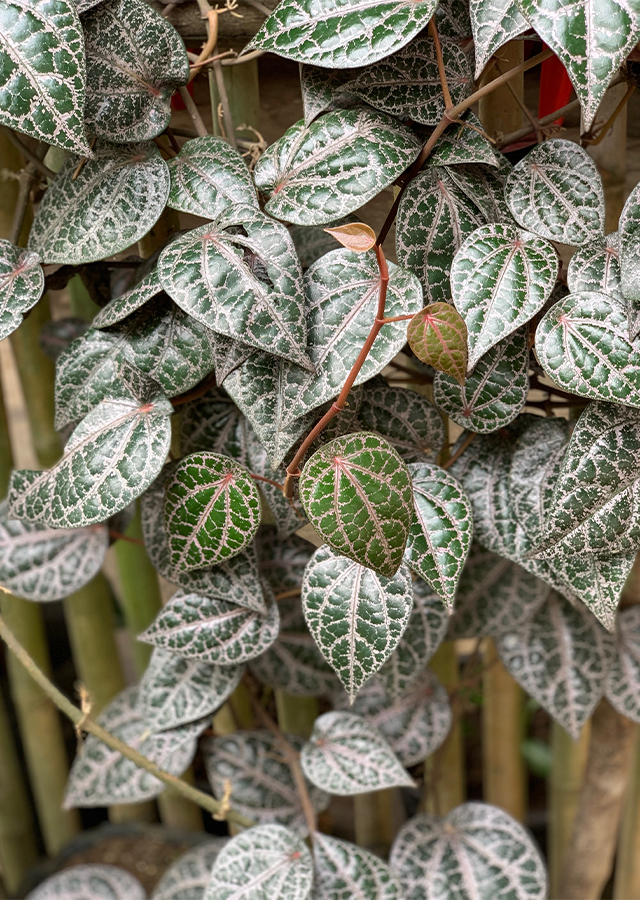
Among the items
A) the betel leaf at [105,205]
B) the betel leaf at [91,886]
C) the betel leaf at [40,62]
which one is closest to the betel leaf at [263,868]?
the betel leaf at [91,886]

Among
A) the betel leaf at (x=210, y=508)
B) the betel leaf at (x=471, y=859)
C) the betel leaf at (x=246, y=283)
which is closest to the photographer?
the betel leaf at (x=246, y=283)

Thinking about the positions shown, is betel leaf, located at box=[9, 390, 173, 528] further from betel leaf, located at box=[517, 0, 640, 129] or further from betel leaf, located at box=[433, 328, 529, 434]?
betel leaf, located at box=[517, 0, 640, 129]

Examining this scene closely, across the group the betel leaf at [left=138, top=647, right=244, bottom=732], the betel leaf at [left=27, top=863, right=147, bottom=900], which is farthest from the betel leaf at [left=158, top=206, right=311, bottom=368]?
the betel leaf at [left=27, top=863, right=147, bottom=900]

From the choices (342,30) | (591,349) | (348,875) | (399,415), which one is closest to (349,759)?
(348,875)

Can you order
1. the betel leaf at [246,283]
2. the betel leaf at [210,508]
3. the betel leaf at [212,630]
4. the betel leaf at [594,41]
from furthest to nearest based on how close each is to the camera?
the betel leaf at [212,630], the betel leaf at [210,508], the betel leaf at [246,283], the betel leaf at [594,41]

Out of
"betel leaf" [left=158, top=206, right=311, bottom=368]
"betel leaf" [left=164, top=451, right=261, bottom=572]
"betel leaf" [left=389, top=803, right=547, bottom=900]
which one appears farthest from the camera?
"betel leaf" [left=389, top=803, right=547, bottom=900]

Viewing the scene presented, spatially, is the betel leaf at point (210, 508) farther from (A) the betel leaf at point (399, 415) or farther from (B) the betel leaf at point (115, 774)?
(B) the betel leaf at point (115, 774)
